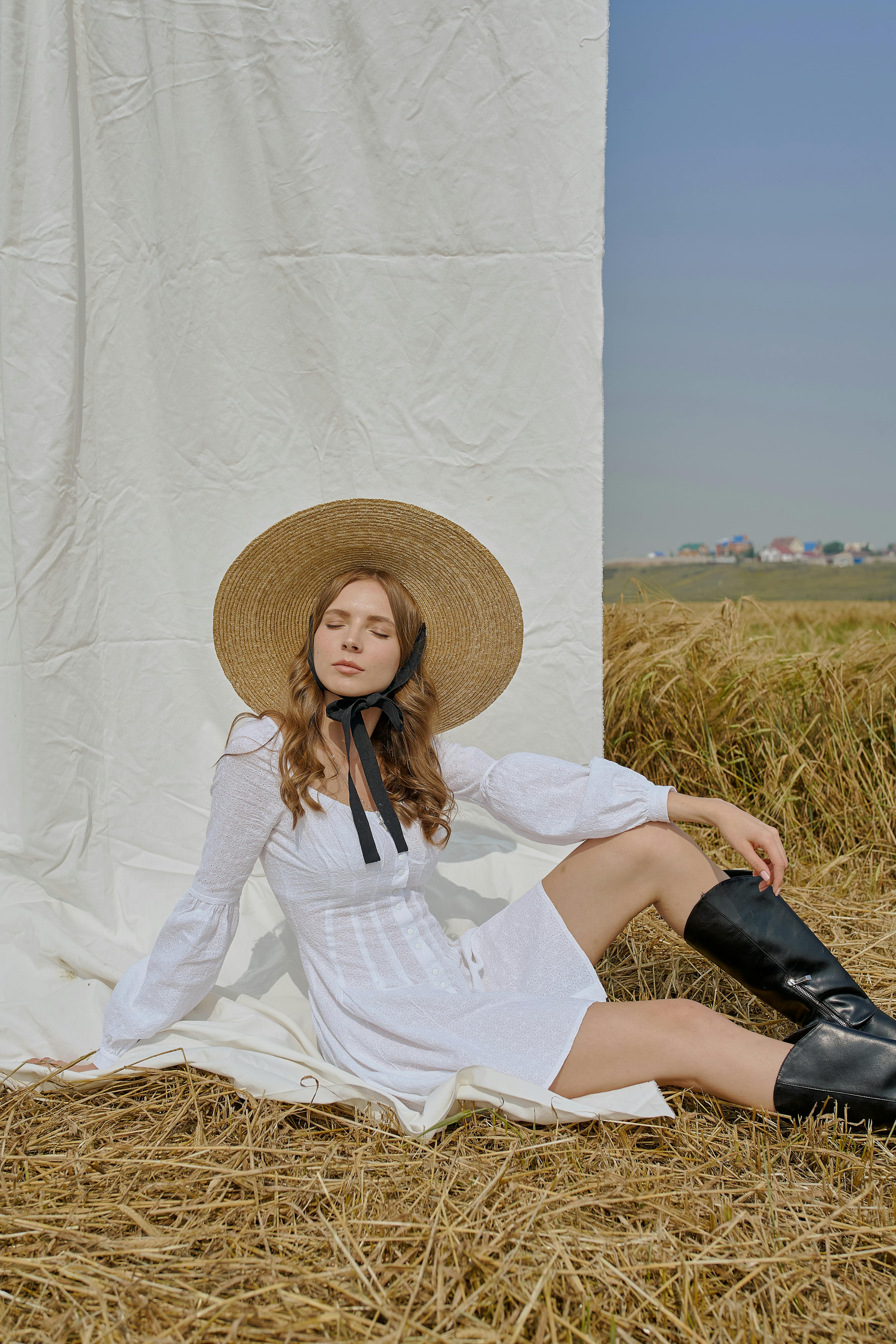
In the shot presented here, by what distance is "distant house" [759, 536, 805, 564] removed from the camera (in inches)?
154

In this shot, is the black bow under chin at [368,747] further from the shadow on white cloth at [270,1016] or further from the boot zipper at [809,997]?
the boot zipper at [809,997]

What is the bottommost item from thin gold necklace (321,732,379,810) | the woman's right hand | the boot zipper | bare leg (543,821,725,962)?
the woman's right hand

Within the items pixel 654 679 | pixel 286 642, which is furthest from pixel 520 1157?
pixel 654 679

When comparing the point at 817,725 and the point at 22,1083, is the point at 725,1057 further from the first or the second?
the point at 817,725

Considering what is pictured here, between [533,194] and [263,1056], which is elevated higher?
[533,194]

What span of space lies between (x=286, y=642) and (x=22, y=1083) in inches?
34.0

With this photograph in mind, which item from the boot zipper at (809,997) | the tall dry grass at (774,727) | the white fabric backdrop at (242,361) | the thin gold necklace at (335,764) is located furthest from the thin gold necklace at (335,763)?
the tall dry grass at (774,727)

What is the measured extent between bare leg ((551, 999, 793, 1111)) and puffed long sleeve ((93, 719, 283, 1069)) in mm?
569

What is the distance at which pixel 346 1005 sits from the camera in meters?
1.50

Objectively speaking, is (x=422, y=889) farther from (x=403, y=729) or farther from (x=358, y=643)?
(x=358, y=643)

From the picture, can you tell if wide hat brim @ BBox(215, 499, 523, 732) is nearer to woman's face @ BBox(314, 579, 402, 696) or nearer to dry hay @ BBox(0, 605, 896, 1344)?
woman's face @ BBox(314, 579, 402, 696)

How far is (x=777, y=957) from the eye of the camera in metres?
1.46

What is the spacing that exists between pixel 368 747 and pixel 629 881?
48cm

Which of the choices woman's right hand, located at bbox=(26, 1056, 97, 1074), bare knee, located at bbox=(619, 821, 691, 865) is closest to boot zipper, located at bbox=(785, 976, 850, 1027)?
bare knee, located at bbox=(619, 821, 691, 865)
